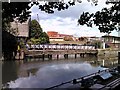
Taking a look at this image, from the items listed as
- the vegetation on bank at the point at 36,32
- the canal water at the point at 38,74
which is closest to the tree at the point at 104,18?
the canal water at the point at 38,74

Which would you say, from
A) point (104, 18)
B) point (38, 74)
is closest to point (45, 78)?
point (38, 74)

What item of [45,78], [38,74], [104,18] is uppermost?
[104,18]

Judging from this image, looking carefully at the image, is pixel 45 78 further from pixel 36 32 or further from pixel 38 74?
pixel 36 32

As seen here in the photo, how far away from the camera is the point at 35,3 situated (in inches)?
262

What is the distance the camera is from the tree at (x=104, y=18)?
25.8 ft

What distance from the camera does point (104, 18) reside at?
794 cm

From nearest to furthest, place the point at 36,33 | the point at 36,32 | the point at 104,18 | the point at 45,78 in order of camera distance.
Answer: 1. the point at 104,18
2. the point at 45,78
3. the point at 36,33
4. the point at 36,32

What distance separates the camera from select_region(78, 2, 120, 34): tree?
7871 millimetres

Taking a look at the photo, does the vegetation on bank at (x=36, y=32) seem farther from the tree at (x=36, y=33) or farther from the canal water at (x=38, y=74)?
the canal water at (x=38, y=74)

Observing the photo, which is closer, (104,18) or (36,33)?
(104,18)

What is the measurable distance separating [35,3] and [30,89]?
41.0ft

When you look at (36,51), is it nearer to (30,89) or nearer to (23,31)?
(23,31)

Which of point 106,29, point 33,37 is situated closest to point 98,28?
point 106,29

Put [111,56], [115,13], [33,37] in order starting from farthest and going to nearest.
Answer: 1. [111,56]
2. [33,37]
3. [115,13]
